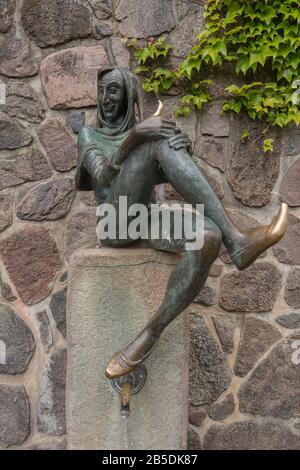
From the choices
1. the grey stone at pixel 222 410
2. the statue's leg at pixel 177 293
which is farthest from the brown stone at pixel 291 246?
the statue's leg at pixel 177 293

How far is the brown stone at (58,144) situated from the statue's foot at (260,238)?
1.02 metres

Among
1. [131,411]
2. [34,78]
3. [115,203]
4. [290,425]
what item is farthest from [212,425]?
[34,78]

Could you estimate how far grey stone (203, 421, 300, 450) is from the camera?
2.00 metres

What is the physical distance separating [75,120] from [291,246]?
3.25 ft

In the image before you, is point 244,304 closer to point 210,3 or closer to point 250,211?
point 250,211

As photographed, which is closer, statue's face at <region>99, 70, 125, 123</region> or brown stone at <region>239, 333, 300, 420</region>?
statue's face at <region>99, 70, 125, 123</region>

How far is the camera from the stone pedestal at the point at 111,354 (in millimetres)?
1411

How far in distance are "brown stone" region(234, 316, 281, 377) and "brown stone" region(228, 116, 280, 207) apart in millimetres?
475

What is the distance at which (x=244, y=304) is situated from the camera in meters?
2.02

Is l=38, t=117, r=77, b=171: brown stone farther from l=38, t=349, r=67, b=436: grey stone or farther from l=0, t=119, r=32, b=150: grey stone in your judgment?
l=38, t=349, r=67, b=436: grey stone

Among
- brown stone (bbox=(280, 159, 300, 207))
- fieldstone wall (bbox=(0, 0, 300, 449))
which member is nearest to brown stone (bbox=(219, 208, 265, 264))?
fieldstone wall (bbox=(0, 0, 300, 449))

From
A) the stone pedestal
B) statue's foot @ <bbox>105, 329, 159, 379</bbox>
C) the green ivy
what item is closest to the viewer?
statue's foot @ <bbox>105, 329, 159, 379</bbox>

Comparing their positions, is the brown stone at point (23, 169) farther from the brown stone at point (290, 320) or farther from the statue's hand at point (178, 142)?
the brown stone at point (290, 320)

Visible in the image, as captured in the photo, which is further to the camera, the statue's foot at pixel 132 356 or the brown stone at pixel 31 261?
the brown stone at pixel 31 261
